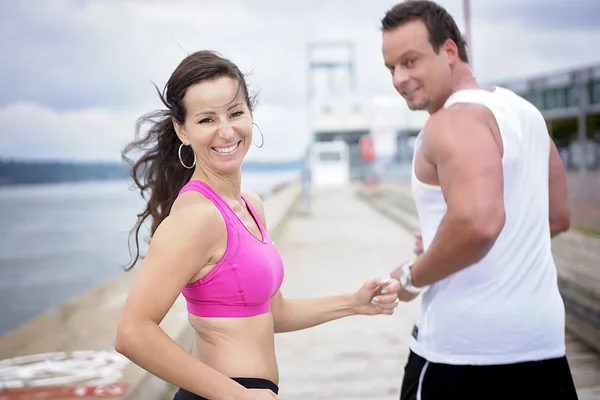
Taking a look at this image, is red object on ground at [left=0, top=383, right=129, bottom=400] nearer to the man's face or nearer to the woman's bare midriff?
the woman's bare midriff

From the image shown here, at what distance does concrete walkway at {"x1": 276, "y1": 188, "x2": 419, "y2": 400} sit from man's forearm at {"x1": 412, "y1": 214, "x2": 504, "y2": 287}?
2.15 m

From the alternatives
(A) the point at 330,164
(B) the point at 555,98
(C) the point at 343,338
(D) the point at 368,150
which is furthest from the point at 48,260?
(A) the point at 330,164

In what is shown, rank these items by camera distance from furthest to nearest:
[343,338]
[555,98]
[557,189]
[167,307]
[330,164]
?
[330,164] → [555,98] → [343,338] → [557,189] → [167,307]

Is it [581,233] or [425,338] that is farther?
[581,233]

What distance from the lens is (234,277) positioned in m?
1.46

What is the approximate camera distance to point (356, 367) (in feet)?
14.4

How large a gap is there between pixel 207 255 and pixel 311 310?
0.50 m

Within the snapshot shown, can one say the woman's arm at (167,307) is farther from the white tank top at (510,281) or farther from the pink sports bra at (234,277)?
the white tank top at (510,281)

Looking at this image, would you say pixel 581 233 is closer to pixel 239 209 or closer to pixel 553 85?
pixel 239 209

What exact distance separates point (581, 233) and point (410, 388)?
5.89 m

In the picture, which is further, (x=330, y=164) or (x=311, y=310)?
(x=330, y=164)

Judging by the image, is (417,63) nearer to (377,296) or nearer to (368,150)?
(377,296)

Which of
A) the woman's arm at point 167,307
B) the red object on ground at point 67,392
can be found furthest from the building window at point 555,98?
the woman's arm at point 167,307

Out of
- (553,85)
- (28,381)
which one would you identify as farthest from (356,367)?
(553,85)
